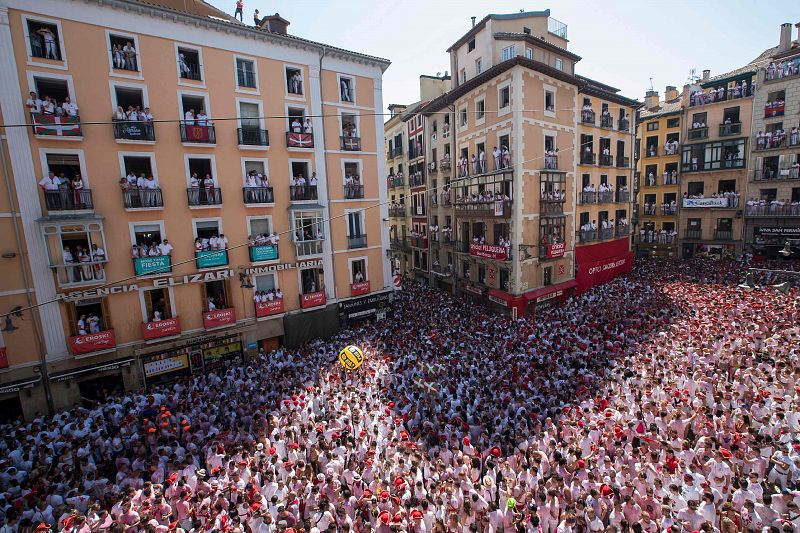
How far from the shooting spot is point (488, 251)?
24.9 m

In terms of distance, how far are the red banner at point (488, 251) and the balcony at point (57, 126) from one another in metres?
21.2

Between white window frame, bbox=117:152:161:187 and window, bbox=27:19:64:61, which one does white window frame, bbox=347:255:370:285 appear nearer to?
white window frame, bbox=117:152:161:187

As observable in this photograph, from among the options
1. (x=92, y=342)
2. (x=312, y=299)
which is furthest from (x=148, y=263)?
(x=312, y=299)

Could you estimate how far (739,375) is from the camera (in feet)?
41.4

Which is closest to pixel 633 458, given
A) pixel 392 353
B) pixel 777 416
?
pixel 777 416

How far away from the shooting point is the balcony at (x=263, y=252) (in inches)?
764

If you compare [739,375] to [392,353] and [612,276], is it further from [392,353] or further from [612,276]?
[612,276]

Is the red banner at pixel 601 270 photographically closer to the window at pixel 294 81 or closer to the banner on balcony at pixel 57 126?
the window at pixel 294 81

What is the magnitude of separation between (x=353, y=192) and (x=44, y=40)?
46.7 ft

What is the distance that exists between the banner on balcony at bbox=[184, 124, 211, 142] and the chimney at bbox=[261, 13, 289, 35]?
6963 mm

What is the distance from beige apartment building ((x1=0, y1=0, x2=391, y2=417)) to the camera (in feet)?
49.6

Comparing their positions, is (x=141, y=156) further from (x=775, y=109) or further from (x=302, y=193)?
(x=775, y=109)

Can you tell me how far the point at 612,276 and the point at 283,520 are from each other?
29.7 meters

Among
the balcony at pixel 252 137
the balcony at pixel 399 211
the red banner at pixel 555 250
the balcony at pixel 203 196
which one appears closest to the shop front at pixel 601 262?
the red banner at pixel 555 250
